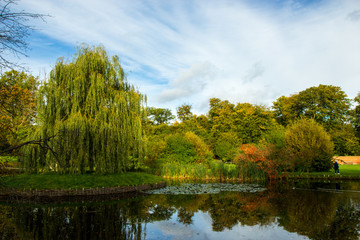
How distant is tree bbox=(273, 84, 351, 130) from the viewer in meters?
46.4

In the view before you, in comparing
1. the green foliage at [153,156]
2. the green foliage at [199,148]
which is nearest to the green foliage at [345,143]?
the green foliage at [199,148]

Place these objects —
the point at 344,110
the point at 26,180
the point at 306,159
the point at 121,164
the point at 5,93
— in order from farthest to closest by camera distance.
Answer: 1. the point at 344,110
2. the point at 306,159
3. the point at 121,164
4. the point at 26,180
5. the point at 5,93

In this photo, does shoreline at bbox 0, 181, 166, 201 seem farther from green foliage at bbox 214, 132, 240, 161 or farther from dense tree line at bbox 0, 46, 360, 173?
green foliage at bbox 214, 132, 240, 161

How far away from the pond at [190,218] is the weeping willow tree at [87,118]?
3600 mm

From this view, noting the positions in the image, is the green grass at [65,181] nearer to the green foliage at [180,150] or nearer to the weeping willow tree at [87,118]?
the weeping willow tree at [87,118]

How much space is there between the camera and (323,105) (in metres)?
48.2

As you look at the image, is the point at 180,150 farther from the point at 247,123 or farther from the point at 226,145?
the point at 247,123

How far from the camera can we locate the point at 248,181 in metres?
21.5

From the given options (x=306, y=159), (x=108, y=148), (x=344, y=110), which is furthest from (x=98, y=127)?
(x=344, y=110)

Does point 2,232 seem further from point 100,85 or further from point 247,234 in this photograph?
point 100,85

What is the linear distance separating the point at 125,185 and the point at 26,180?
5.44 m

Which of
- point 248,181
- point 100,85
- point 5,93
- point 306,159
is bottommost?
point 248,181

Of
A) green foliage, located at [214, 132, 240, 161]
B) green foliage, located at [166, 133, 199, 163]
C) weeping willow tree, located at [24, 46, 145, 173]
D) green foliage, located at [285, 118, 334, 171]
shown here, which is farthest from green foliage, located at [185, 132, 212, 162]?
weeping willow tree, located at [24, 46, 145, 173]

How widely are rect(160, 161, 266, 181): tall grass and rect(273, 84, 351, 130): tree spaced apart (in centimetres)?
2854
